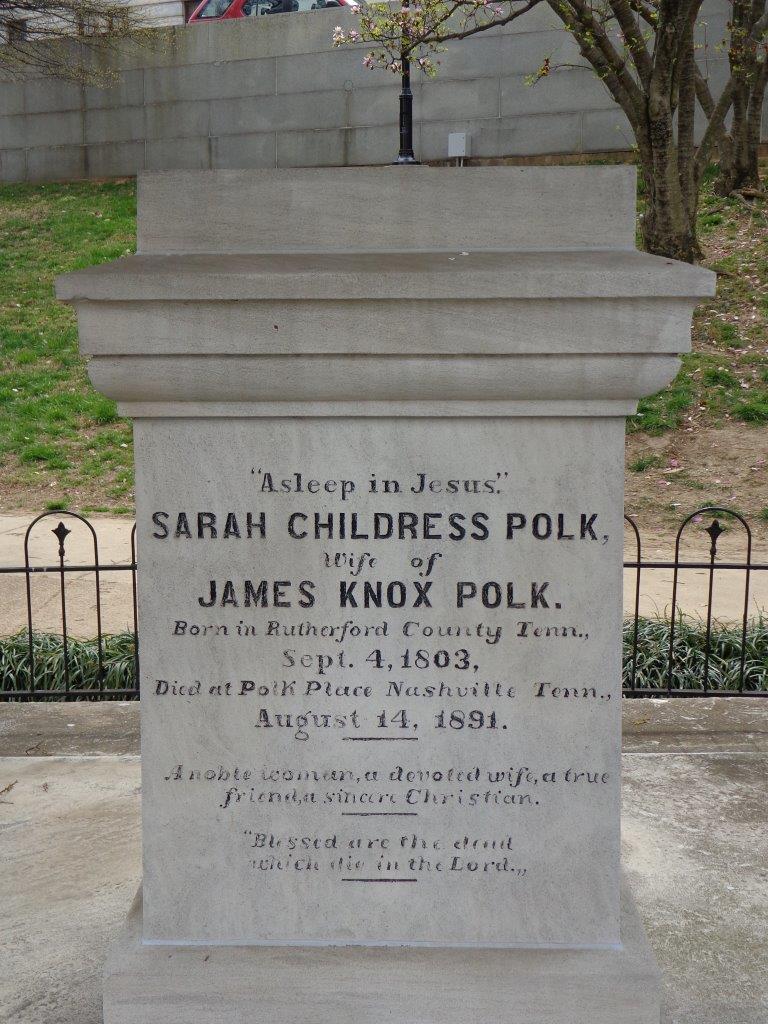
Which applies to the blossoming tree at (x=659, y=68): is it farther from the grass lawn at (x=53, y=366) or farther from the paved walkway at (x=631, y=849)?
the paved walkway at (x=631, y=849)

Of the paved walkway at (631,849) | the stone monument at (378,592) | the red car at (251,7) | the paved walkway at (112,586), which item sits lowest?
the paved walkway at (112,586)

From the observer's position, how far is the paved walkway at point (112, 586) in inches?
279

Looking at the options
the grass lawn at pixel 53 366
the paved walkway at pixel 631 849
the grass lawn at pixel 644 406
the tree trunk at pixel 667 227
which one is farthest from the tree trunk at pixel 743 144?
the paved walkway at pixel 631 849

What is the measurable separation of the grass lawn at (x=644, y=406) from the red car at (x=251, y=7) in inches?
271

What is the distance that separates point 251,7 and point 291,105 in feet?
10.5

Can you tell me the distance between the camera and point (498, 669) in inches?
96.5

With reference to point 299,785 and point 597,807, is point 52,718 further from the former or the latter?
point 597,807

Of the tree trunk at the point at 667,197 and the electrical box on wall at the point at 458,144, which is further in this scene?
the electrical box on wall at the point at 458,144

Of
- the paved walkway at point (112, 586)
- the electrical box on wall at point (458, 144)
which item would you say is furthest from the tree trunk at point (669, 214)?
the electrical box on wall at point (458, 144)

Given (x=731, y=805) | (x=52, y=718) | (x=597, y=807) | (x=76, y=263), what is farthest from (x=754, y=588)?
(x=76, y=263)

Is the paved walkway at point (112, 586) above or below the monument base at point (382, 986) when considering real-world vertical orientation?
below

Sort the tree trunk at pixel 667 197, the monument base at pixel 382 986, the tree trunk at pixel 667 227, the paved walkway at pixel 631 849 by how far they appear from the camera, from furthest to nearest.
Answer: the tree trunk at pixel 667 227 < the tree trunk at pixel 667 197 < the paved walkway at pixel 631 849 < the monument base at pixel 382 986

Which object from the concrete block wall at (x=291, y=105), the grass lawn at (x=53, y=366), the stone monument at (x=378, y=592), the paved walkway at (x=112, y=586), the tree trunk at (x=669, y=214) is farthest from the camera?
the concrete block wall at (x=291, y=105)

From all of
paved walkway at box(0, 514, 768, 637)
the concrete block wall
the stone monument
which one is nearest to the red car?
the concrete block wall
